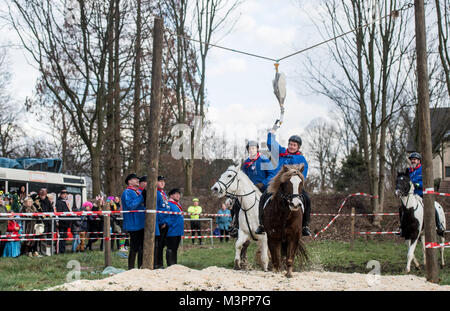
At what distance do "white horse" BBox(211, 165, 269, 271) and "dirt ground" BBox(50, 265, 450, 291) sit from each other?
1.70 m

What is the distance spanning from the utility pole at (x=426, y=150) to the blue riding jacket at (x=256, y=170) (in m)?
3.45

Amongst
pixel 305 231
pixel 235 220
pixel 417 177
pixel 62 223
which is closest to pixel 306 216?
pixel 305 231

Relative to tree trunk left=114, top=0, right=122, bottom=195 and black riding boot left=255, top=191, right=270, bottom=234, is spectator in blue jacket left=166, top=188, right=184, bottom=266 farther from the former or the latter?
tree trunk left=114, top=0, right=122, bottom=195

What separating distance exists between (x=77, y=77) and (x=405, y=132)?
30.3 m

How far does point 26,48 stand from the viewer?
22062 mm

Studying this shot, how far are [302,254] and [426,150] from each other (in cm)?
319

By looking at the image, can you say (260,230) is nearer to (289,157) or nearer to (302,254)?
(302,254)

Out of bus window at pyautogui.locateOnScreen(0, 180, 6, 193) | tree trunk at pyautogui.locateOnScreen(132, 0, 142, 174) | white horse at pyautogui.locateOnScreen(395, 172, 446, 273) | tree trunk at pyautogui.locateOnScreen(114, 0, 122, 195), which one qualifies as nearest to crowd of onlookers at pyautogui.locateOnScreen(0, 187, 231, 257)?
bus window at pyautogui.locateOnScreen(0, 180, 6, 193)

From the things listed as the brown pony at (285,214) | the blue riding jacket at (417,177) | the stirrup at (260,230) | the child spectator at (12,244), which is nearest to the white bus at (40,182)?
the child spectator at (12,244)

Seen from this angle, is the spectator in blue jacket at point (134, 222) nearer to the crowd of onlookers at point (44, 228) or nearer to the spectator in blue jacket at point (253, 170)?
the crowd of onlookers at point (44, 228)

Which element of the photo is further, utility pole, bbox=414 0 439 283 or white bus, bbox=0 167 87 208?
white bus, bbox=0 167 87 208

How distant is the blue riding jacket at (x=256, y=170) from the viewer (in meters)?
11.1

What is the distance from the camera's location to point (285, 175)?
850 cm

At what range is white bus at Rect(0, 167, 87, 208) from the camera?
1869cm
